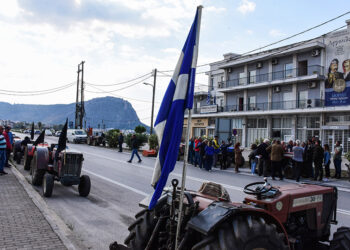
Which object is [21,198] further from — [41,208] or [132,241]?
[132,241]

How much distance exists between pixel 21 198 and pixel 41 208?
125 centimetres

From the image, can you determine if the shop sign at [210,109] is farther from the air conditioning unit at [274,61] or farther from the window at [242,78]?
the air conditioning unit at [274,61]

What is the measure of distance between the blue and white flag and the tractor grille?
617 centimetres

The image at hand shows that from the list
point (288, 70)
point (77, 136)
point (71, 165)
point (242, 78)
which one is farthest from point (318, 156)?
point (77, 136)

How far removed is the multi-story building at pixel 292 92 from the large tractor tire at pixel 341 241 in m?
20.9

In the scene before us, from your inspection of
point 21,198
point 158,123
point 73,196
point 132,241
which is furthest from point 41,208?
point 158,123

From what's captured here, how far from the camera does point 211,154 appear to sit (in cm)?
1719

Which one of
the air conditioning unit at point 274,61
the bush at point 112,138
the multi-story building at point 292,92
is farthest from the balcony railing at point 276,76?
the bush at point 112,138

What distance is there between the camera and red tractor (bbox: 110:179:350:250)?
2639mm

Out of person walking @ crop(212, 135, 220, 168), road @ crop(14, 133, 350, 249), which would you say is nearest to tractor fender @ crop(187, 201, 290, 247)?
road @ crop(14, 133, 350, 249)

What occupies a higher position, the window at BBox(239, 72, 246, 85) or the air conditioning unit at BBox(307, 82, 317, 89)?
the window at BBox(239, 72, 246, 85)

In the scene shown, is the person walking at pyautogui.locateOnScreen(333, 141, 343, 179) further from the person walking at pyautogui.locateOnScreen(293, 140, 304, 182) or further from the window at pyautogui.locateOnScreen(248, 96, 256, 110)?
the window at pyautogui.locateOnScreen(248, 96, 256, 110)

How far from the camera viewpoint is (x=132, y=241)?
3627mm

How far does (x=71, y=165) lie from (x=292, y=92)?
32.6 meters
